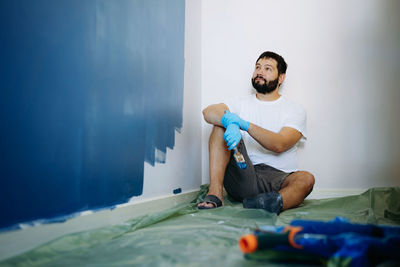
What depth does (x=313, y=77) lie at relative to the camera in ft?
6.29

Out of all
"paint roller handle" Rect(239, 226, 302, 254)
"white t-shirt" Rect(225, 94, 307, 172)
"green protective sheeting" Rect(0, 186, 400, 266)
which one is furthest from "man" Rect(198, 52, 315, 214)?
"paint roller handle" Rect(239, 226, 302, 254)

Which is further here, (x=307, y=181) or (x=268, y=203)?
(x=307, y=181)

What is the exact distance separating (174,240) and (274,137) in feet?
2.77

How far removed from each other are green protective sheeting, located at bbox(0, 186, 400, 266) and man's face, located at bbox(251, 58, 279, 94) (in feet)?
2.46

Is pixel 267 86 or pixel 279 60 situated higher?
pixel 279 60

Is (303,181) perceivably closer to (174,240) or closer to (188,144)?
(188,144)

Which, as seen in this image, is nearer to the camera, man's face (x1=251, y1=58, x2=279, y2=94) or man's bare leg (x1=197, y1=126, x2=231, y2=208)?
man's bare leg (x1=197, y1=126, x2=231, y2=208)

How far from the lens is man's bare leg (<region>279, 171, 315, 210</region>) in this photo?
4.56ft

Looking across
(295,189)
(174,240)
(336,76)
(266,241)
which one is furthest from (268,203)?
(336,76)

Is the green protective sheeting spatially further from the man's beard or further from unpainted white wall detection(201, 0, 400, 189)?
the man's beard

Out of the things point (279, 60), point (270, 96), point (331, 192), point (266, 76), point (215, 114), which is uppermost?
point (279, 60)

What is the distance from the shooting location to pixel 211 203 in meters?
1.40

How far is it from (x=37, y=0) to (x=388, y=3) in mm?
1933

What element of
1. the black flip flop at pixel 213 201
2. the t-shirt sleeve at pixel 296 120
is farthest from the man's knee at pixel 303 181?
the black flip flop at pixel 213 201
